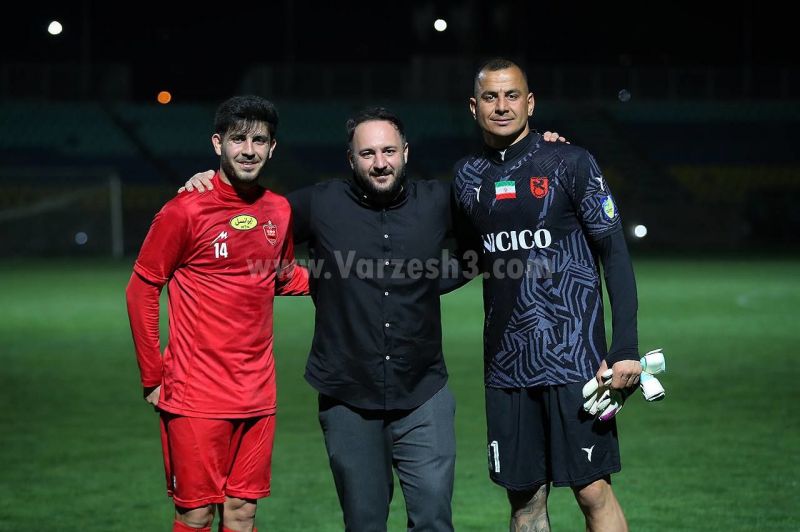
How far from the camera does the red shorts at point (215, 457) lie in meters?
4.73

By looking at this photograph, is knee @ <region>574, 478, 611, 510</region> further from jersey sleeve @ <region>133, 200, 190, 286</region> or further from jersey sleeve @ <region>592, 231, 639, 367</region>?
jersey sleeve @ <region>133, 200, 190, 286</region>

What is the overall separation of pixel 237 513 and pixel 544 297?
147cm

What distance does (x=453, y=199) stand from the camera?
201 inches

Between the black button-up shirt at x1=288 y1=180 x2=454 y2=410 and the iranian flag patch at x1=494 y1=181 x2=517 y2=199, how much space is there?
27 cm

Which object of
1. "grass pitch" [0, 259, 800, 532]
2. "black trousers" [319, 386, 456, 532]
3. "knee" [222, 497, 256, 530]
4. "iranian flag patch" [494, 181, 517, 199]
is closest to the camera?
"black trousers" [319, 386, 456, 532]

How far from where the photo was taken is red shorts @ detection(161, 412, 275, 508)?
4.73 meters

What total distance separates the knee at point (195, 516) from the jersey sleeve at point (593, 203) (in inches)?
72.5

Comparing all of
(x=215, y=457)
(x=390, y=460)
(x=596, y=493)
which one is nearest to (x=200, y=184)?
(x=215, y=457)

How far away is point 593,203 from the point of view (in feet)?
15.9

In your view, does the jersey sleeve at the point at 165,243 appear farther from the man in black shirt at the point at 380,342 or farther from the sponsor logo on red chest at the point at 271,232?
the man in black shirt at the point at 380,342

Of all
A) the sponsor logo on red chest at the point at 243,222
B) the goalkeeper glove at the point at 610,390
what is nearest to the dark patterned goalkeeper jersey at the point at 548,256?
the goalkeeper glove at the point at 610,390

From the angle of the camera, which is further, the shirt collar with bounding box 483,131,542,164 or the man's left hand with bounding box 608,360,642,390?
the shirt collar with bounding box 483,131,542,164

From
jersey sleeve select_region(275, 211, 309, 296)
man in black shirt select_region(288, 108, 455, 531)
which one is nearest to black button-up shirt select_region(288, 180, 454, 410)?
man in black shirt select_region(288, 108, 455, 531)

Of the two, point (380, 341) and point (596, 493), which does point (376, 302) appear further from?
point (596, 493)
